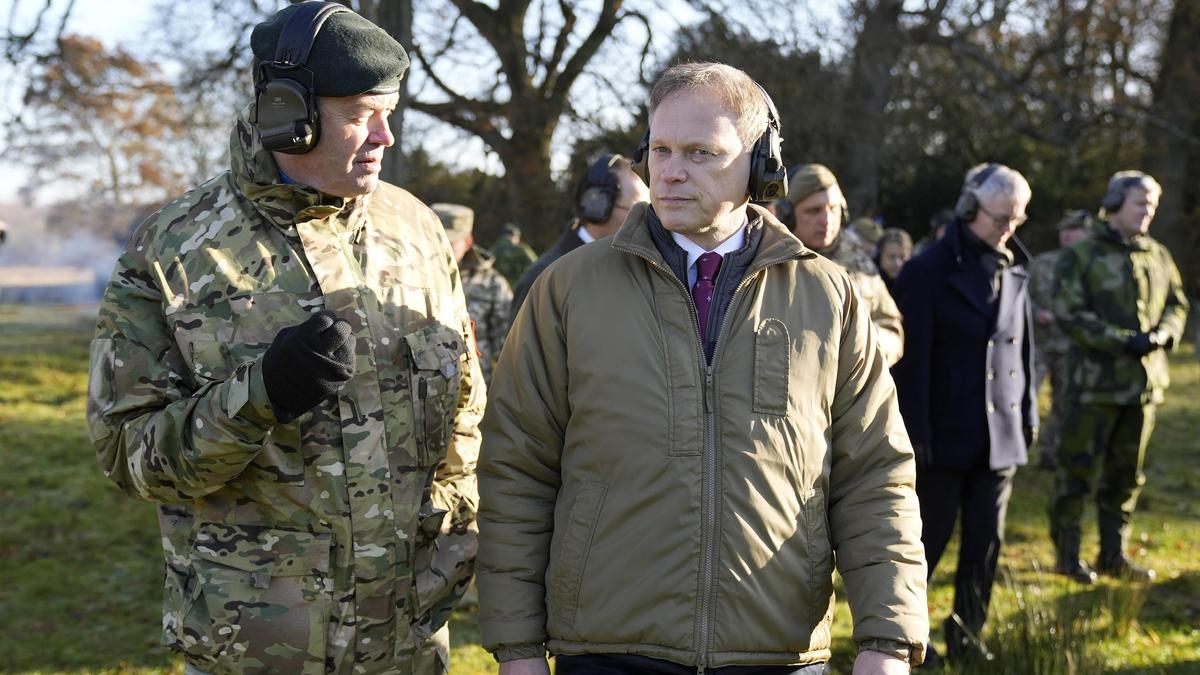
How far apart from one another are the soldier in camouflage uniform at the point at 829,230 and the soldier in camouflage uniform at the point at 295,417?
2632 millimetres

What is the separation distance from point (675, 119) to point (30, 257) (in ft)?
301

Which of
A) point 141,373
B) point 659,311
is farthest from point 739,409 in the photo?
point 141,373

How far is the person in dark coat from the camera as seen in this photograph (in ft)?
18.6

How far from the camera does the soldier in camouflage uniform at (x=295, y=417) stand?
2646mm

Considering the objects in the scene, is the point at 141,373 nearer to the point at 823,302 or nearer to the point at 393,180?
the point at 823,302

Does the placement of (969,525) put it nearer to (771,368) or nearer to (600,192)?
(600,192)

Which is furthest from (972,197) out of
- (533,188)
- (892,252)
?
(533,188)

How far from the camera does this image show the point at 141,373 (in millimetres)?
2627

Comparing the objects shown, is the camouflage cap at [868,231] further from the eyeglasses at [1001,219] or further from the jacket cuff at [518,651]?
the jacket cuff at [518,651]

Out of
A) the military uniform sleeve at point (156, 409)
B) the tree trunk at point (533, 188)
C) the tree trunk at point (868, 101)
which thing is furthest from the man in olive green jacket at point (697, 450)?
the tree trunk at point (868, 101)

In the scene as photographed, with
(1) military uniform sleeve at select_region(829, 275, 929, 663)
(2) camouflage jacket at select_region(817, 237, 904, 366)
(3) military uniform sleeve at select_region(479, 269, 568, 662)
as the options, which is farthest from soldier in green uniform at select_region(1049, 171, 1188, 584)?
(3) military uniform sleeve at select_region(479, 269, 568, 662)

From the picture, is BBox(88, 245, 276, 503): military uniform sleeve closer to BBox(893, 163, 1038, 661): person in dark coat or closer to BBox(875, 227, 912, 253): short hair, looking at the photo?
BBox(893, 163, 1038, 661): person in dark coat

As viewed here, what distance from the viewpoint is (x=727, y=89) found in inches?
110

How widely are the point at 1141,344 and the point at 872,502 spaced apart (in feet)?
17.1
